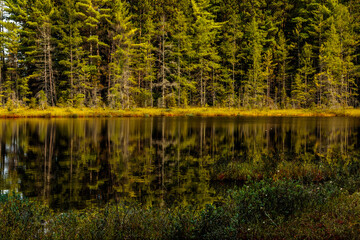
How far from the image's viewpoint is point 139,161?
50.2 feet

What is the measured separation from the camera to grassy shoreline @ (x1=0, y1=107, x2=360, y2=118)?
4488 centimetres

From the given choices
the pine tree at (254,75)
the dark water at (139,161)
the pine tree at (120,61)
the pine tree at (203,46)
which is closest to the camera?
the dark water at (139,161)

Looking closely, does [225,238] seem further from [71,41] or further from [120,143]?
[71,41]

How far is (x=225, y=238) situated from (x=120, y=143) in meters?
16.4

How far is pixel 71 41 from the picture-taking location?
52.7 m

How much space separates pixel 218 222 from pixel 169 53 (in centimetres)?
5467

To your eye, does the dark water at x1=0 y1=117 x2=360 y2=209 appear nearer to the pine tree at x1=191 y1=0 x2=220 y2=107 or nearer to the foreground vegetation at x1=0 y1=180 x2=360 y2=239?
the foreground vegetation at x1=0 y1=180 x2=360 y2=239

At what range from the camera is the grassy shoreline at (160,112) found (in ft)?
147

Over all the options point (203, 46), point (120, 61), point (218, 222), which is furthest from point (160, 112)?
point (218, 222)

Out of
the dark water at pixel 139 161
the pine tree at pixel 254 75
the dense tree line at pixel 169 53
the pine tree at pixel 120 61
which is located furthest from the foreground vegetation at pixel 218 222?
the pine tree at pixel 254 75

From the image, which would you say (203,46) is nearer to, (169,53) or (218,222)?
(169,53)

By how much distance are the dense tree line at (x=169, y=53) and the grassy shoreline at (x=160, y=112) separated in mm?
2581

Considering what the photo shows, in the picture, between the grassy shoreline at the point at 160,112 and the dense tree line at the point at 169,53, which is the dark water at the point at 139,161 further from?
the dense tree line at the point at 169,53

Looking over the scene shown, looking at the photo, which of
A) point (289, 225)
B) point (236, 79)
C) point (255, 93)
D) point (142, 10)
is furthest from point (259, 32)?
point (289, 225)
